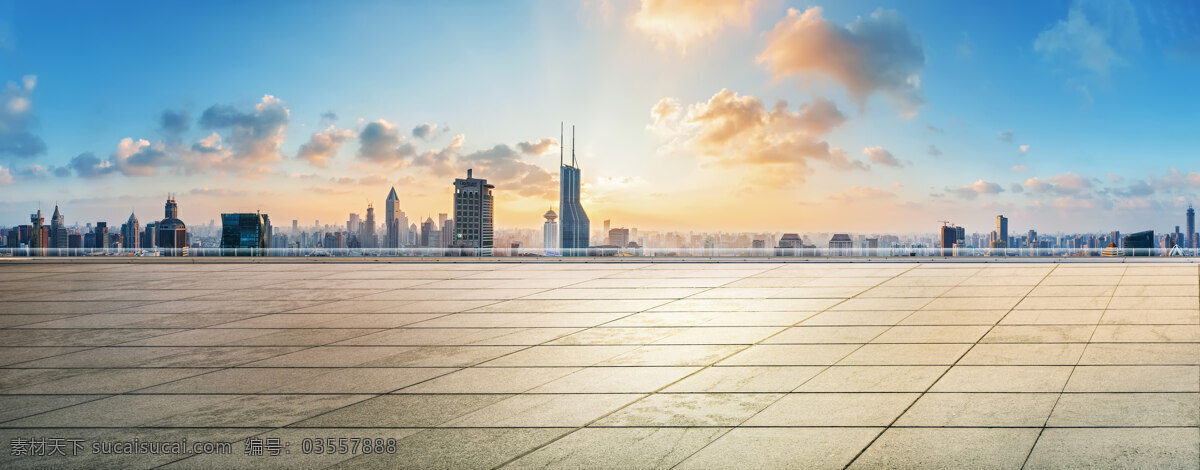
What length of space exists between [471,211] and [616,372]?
2741 inches

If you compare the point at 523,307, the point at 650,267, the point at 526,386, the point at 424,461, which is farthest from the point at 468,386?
the point at 650,267

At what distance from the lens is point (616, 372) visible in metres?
9.04

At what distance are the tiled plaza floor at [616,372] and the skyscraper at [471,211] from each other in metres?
56.5

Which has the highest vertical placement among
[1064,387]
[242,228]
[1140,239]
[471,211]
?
[471,211]

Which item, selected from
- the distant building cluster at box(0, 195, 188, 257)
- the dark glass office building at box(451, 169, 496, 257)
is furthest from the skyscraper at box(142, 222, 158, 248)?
the dark glass office building at box(451, 169, 496, 257)

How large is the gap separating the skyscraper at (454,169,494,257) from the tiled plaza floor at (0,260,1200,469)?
5654 cm

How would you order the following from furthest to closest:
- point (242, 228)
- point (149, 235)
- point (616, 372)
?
1. point (149, 235)
2. point (242, 228)
3. point (616, 372)

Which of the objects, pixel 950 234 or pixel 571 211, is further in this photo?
pixel 571 211

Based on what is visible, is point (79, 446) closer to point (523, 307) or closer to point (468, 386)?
point (468, 386)

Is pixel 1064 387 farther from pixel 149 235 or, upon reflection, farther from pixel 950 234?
pixel 149 235

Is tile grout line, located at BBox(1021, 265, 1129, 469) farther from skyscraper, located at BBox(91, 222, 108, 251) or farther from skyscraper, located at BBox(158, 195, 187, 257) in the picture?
skyscraper, located at BBox(91, 222, 108, 251)

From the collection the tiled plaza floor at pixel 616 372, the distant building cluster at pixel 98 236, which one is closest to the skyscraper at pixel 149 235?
the distant building cluster at pixel 98 236

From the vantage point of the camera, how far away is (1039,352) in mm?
10188

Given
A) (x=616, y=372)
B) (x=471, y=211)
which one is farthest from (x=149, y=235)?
(x=616, y=372)
